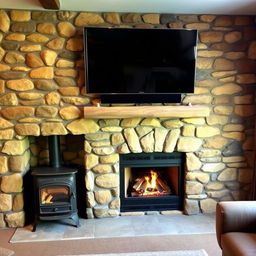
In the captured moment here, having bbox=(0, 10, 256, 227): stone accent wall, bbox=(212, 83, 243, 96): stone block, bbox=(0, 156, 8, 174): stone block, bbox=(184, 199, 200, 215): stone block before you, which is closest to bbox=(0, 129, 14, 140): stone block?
bbox=(0, 10, 256, 227): stone accent wall

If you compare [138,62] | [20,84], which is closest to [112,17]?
[138,62]

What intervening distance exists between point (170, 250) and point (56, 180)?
4.38 feet

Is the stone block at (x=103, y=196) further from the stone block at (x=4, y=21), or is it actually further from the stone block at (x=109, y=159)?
the stone block at (x=4, y=21)

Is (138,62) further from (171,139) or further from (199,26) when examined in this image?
(171,139)

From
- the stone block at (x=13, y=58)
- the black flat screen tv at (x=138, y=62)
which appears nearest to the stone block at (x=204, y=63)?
the black flat screen tv at (x=138, y=62)

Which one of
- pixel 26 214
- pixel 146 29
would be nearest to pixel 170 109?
pixel 146 29

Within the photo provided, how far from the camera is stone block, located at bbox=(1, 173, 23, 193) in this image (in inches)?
111

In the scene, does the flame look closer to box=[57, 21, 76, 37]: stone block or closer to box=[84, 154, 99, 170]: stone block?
box=[84, 154, 99, 170]: stone block

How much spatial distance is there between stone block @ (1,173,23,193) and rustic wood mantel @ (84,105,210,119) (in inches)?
39.3

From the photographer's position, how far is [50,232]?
2.77 metres

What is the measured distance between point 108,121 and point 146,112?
1.43 ft

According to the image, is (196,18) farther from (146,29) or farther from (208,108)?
(208,108)

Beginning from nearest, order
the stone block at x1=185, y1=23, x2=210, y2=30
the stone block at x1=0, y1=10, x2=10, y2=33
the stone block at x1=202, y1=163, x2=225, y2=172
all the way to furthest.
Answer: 1. the stone block at x1=0, y1=10, x2=10, y2=33
2. the stone block at x1=185, y1=23, x2=210, y2=30
3. the stone block at x1=202, y1=163, x2=225, y2=172

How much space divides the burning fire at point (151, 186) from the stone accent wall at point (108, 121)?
0.33m
